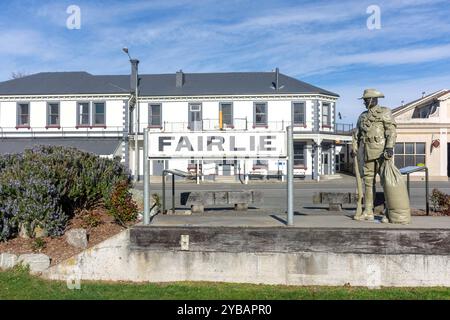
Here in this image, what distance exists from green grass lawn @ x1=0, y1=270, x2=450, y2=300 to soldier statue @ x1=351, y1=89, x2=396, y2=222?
1933 millimetres

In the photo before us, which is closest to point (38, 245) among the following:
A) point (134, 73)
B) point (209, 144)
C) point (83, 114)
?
point (209, 144)

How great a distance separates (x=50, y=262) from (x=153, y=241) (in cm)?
148

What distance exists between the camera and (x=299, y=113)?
1489 inches

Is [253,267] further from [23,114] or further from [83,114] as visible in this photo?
[23,114]

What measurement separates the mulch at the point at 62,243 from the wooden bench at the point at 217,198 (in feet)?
8.00

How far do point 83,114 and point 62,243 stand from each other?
3374cm

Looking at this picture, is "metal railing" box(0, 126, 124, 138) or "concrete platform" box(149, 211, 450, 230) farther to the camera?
"metal railing" box(0, 126, 124, 138)

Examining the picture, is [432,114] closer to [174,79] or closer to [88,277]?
[174,79]

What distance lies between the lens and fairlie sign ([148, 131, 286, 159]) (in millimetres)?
6984

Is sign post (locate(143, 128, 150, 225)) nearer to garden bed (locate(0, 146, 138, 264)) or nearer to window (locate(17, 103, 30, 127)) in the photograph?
garden bed (locate(0, 146, 138, 264))

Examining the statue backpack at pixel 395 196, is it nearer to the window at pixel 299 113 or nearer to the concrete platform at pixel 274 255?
the concrete platform at pixel 274 255

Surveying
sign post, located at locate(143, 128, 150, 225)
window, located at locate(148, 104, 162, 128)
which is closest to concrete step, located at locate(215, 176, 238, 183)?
window, located at locate(148, 104, 162, 128)

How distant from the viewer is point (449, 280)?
5934mm

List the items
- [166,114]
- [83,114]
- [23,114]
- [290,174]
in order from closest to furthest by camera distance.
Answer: [290,174] → [166,114] → [83,114] → [23,114]
